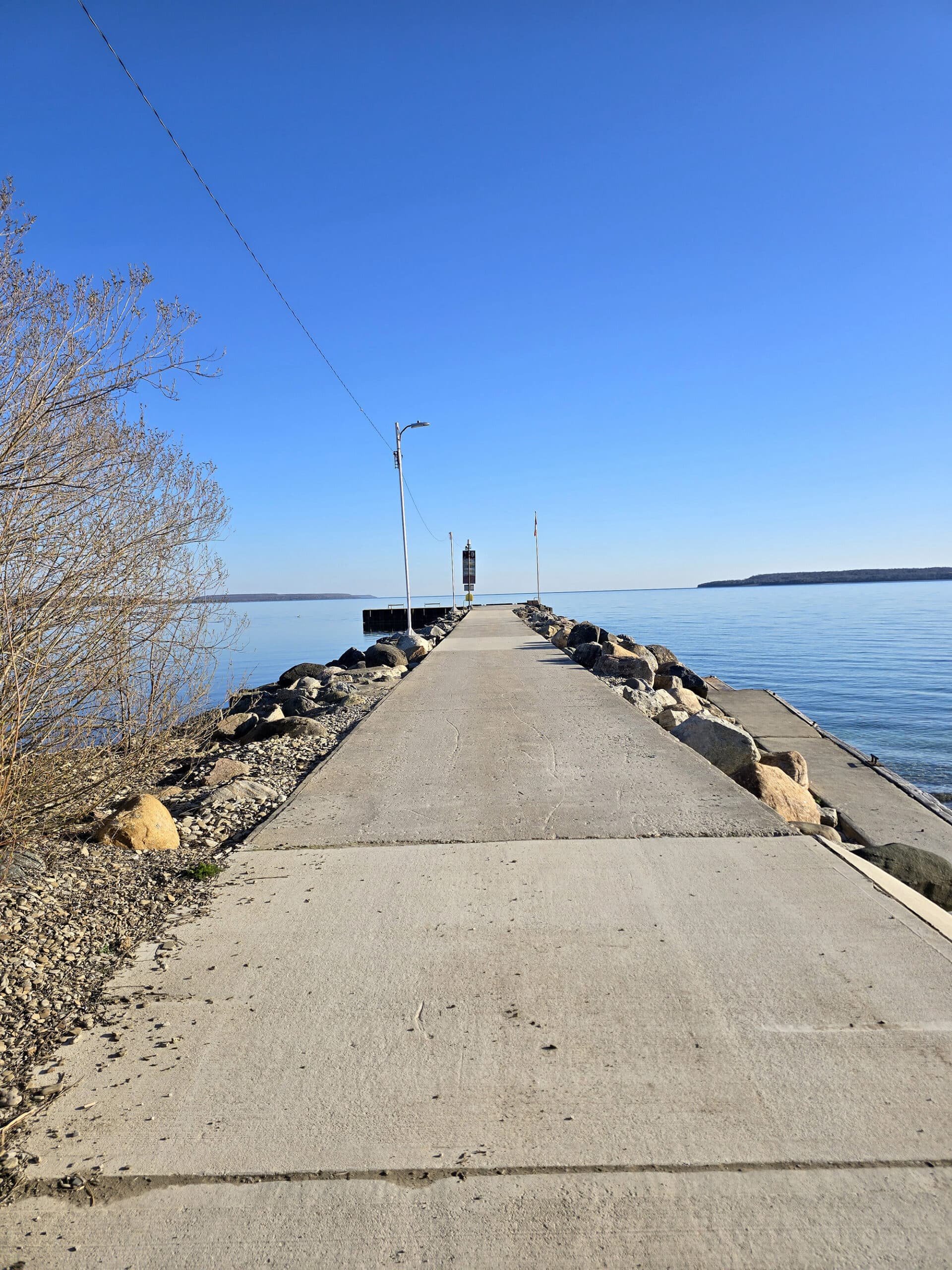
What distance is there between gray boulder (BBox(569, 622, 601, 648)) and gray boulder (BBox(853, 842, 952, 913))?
13.4 m

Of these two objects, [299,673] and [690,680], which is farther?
[299,673]

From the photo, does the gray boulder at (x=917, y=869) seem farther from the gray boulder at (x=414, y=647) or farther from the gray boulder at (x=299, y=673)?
the gray boulder at (x=414, y=647)

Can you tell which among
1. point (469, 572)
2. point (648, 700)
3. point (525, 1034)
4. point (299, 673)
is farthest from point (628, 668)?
point (469, 572)

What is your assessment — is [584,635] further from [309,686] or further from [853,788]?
[853,788]

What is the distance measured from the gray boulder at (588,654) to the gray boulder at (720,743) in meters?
6.62

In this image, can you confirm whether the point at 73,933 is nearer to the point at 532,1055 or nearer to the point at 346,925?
the point at 346,925

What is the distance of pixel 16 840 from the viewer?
427cm

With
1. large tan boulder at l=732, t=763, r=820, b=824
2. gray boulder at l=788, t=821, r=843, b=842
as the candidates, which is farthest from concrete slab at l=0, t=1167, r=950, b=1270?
large tan boulder at l=732, t=763, r=820, b=824

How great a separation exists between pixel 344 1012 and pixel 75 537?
2.94 m

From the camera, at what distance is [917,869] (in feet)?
19.0

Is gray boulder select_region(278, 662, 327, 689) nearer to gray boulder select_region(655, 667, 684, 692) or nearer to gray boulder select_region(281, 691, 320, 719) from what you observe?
gray boulder select_region(281, 691, 320, 719)

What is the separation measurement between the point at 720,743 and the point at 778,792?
1174mm

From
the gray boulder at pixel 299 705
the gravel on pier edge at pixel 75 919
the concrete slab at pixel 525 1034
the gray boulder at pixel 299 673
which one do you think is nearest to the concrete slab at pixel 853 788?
the concrete slab at pixel 525 1034

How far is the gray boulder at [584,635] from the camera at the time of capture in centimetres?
1983
